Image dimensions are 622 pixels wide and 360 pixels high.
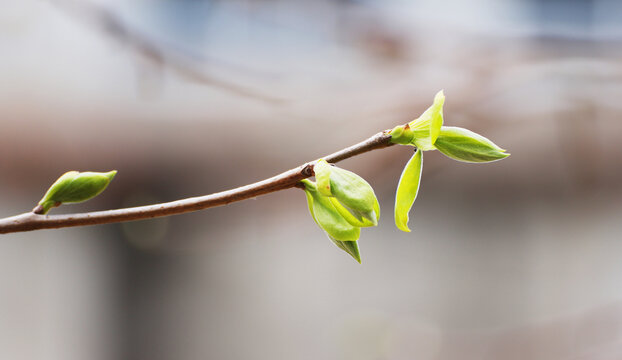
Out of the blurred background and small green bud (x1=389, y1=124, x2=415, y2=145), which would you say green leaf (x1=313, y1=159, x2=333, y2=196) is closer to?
small green bud (x1=389, y1=124, x2=415, y2=145)

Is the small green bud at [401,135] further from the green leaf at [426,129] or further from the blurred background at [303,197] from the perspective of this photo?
the blurred background at [303,197]

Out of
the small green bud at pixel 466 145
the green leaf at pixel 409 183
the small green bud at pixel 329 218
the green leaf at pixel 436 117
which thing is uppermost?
the green leaf at pixel 436 117

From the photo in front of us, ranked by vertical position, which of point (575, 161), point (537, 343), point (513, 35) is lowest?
point (537, 343)

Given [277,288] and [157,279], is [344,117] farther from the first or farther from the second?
[157,279]

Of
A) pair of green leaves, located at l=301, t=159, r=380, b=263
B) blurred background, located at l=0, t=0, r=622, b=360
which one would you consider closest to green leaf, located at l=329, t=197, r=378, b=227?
pair of green leaves, located at l=301, t=159, r=380, b=263

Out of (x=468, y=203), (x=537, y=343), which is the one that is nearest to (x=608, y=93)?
(x=468, y=203)

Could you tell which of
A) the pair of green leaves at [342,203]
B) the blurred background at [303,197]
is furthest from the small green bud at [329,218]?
the blurred background at [303,197]
